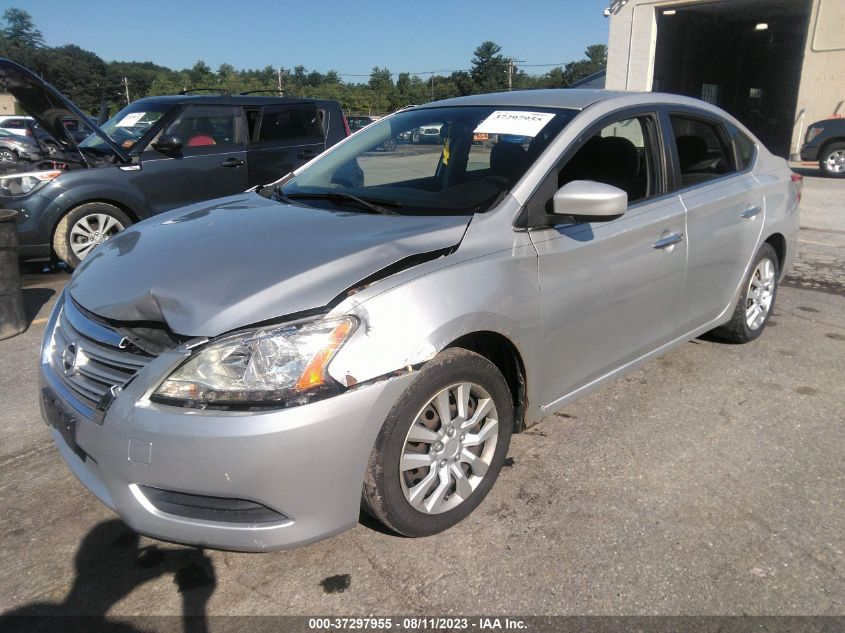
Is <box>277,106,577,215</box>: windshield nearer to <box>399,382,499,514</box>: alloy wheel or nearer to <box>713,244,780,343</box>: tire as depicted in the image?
<box>399,382,499,514</box>: alloy wheel

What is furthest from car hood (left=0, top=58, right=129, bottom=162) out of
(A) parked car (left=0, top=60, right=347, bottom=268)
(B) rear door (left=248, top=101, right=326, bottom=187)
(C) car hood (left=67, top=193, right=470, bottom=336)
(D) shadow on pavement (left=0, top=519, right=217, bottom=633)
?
(D) shadow on pavement (left=0, top=519, right=217, bottom=633)

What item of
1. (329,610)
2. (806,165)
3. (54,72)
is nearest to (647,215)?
(329,610)

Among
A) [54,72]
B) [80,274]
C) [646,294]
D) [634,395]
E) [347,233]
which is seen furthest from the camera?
[54,72]

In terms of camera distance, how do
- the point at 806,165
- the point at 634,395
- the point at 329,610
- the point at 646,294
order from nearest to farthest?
1. the point at 329,610
2. the point at 646,294
3. the point at 634,395
4. the point at 806,165

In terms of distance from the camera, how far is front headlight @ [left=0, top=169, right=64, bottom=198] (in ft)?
20.4

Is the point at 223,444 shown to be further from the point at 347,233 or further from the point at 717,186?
the point at 717,186

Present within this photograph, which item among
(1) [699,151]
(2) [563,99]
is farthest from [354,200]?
(1) [699,151]

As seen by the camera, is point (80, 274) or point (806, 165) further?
point (806, 165)

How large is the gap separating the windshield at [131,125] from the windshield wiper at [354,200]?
4.42m

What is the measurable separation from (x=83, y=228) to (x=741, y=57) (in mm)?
33828

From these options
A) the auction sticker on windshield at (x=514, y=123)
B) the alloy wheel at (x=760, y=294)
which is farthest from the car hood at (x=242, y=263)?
the alloy wheel at (x=760, y=294)

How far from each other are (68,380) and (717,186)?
11.5ft

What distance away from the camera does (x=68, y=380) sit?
2381mm

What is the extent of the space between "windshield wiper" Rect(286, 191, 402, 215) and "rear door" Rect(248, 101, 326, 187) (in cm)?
435
